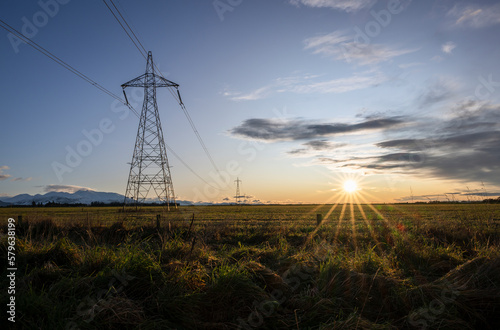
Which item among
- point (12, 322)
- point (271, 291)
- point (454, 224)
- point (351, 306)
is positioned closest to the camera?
point (12, 322)

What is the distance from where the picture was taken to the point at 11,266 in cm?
703

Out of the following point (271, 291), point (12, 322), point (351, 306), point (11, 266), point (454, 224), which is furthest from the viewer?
point (454, 224)

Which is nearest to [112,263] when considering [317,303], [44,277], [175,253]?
[44,277]

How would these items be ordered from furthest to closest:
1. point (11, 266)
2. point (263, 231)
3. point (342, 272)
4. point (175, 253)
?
point (263, 231) < point (175, 253) < point (11, 266) < point (342, 272)

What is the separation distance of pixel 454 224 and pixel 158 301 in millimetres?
13603

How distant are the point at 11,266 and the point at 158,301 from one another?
15.0 feet

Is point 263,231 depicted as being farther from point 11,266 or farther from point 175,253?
point 11,266

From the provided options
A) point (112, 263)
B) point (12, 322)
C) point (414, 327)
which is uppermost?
point (112, 263)

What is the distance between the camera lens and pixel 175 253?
7.57 metres

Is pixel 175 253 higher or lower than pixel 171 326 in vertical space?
higher

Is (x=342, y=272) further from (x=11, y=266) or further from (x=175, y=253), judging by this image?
(x=11, y=266)

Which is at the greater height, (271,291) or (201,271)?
(201,271)

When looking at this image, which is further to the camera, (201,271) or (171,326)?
(201,271)

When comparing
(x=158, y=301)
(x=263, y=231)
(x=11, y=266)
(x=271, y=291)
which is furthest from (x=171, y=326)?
(x=263, y=231)
